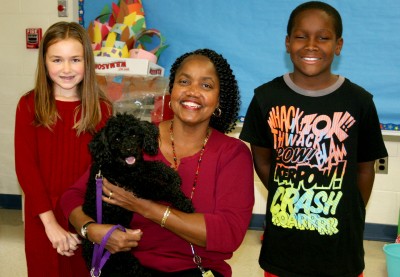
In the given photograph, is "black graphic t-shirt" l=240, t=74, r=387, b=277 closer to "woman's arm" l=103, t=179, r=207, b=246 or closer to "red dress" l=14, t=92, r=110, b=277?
"woman's arm" l=103, t=179, r=207, b=246

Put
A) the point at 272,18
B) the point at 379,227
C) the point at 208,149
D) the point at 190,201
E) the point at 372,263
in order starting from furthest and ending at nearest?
the point at 379,227
the point at 272,18
the point at 372,263
the point at 208,149
the point at 190,201

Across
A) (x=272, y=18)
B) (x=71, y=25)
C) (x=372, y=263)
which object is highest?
(x=272, y=18)

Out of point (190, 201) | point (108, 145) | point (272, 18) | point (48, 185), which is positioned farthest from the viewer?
point (272, 18)

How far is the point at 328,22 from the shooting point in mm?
1574

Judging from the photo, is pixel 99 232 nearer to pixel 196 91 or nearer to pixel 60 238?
pixel 60 238

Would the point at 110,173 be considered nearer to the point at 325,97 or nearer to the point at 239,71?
the point at 325,97

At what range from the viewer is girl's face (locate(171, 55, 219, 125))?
1.61m

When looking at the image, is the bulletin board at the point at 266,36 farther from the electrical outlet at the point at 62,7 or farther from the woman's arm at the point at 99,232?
the woman's arm at the point at 99,232

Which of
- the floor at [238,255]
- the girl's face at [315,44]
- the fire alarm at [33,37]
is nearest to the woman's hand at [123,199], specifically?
the girl's face at [315,44]

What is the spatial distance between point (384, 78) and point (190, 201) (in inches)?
90.5

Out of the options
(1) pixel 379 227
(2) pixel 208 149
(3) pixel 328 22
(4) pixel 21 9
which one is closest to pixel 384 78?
(1) pixel 379 227

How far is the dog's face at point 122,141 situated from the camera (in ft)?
4.51

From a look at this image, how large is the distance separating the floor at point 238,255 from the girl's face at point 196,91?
1.65 m

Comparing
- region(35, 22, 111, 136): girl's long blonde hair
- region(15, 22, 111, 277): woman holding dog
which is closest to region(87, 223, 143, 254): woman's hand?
region(15, 22, 111, 277): woman holding dog
